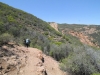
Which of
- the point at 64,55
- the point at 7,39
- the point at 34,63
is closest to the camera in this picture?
the point at 34,63

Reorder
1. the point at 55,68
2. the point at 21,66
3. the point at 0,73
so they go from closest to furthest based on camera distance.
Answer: the point at 0,73 < the point at 21,66 < the point at 55,68

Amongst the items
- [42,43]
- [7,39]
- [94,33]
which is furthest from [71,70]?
[94,33]

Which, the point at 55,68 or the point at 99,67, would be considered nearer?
the point at 99,67

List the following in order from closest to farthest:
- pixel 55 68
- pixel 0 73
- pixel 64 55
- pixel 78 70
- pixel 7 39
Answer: pixel 0 73
pixel 78 70
pixel 55 68
pixel 7 39
pixel 64 55

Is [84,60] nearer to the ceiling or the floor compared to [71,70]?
nearer to the ceiling

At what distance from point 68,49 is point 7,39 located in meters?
6.74

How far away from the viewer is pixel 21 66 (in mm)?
11078

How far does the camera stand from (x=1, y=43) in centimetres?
1524

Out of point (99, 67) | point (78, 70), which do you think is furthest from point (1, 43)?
point (99, 67)

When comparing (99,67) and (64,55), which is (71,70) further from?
(64,55)

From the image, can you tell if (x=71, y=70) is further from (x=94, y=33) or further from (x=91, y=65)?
(x=94, y=33)

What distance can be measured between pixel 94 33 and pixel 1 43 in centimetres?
7469

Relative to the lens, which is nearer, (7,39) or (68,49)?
(7,39)

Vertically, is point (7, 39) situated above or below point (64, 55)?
above
